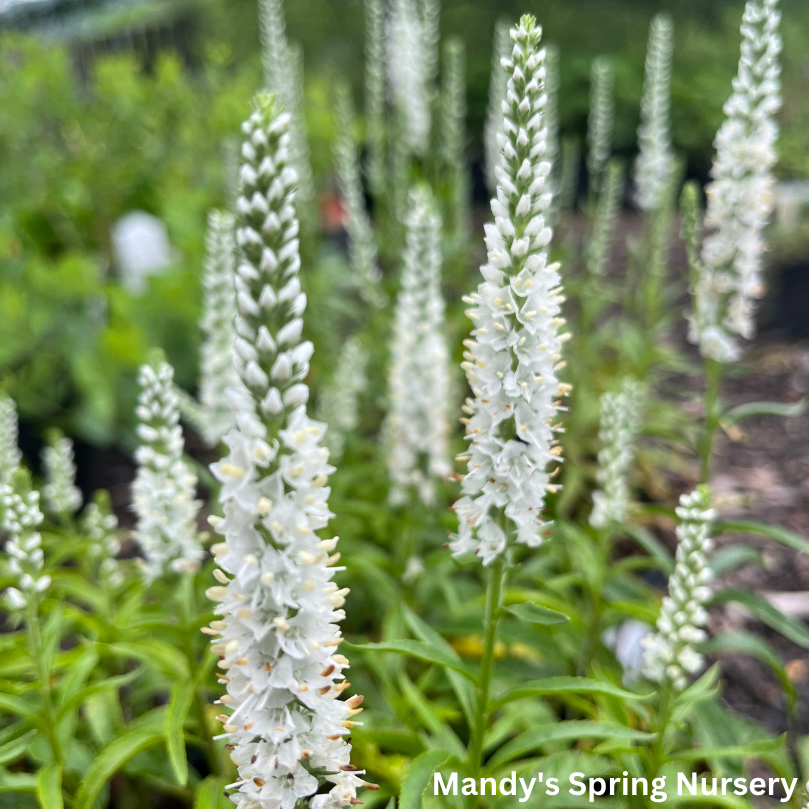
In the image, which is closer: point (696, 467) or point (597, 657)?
point (597, 657)

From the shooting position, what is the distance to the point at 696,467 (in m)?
5.47

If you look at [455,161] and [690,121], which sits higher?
[690,121]

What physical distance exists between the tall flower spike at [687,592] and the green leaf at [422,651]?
68 centimetres

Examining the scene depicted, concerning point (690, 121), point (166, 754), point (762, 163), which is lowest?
point (166, 754)

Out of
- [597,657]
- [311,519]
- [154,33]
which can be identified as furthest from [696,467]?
[154,33]

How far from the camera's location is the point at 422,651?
1.95 metres

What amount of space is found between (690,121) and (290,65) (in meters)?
9.06

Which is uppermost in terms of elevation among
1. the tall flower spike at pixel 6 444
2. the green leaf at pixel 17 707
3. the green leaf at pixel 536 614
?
the tall flower spike at pixel 6 444

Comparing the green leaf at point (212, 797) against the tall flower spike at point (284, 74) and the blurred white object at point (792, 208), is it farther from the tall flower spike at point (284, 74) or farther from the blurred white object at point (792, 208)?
the blurred white object at point (792, 208)

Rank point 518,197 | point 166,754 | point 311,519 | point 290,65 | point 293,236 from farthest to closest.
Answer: point 290,65, point 166,754, point 518,197, point 311,519, point 293,236

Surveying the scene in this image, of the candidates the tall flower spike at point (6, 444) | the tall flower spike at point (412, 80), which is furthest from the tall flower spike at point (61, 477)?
the tall flower spike at point (412, 80)

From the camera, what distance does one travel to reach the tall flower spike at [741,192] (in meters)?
3.22

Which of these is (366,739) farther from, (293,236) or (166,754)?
(293,236)

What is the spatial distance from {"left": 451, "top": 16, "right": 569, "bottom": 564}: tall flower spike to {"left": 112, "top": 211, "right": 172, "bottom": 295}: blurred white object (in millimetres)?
4924
